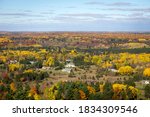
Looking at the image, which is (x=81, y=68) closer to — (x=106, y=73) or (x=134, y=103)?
(x=106, y=73)

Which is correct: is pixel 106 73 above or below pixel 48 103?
below

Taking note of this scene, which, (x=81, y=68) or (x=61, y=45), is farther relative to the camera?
(x=61, y=45)

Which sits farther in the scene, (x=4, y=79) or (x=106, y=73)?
(x=106, y=73)

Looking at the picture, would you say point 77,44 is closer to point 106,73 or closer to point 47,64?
point 47,64

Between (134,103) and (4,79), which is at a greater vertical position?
(134,103)

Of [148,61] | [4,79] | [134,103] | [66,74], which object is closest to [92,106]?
[134,103]

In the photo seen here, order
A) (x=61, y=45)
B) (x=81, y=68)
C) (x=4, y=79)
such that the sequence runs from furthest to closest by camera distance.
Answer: (x=61, y=45), (x=81, y=68), (x=4, y=79)

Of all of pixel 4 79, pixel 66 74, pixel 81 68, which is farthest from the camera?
pixel 81 68

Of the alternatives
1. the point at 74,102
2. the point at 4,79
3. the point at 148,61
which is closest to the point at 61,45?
the point at 148,61

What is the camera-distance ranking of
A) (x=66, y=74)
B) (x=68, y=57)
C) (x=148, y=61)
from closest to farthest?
(x=66, y=74)
(x=148, y=61)
(x=68, y=57)
